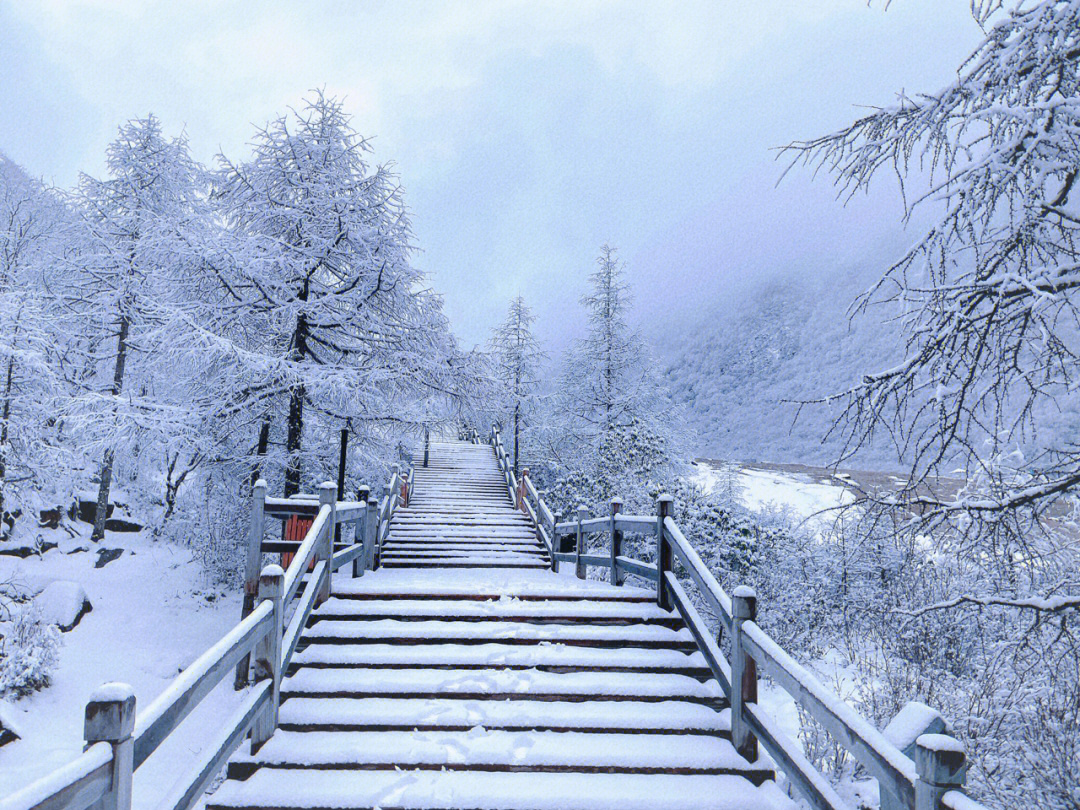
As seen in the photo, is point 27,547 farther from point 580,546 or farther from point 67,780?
point 67,780

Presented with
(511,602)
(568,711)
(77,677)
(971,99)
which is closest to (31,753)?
(77,677)

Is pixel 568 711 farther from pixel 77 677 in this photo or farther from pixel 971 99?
pixel 77 677

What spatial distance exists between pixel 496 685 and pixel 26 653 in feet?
32.8

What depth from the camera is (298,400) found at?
1102cm

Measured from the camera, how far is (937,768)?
1.90 metres

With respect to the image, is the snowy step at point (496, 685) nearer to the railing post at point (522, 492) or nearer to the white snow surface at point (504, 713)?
the white snow surface at point (504, 713)

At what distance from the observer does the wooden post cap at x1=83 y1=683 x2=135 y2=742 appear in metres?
1.96

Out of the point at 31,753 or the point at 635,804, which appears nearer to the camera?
the point at 635,804

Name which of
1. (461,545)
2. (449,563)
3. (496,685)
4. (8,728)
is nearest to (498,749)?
(496,685)

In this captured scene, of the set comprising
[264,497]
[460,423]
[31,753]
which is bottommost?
[31,753]

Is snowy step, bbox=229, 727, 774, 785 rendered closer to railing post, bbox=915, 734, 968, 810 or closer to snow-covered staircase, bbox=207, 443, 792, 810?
snow-covered staircase, bbox=207, 443, 792, 810

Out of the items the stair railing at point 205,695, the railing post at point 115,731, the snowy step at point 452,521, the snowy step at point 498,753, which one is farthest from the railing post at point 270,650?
the snowy step at point 452,521

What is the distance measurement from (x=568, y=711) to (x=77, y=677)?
10820 mm

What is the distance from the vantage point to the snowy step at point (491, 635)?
17.4 ft
